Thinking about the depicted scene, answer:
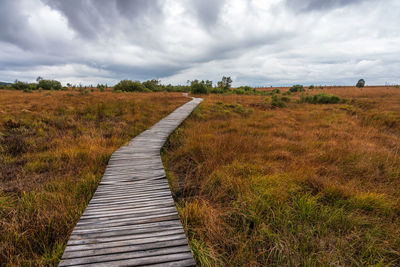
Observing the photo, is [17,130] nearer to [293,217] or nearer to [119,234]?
[119,234]

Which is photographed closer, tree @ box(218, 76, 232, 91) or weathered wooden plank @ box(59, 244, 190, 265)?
weathered wooden plank @ box(59, 244, 190, 265)

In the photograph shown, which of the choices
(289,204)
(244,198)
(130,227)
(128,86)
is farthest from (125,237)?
(128,86)

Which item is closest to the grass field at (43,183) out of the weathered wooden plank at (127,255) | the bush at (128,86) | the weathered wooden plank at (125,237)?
the weathered wooden plank at (125,237)

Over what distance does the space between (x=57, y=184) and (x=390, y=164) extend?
733 cm

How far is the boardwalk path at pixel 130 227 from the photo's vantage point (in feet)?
5.54

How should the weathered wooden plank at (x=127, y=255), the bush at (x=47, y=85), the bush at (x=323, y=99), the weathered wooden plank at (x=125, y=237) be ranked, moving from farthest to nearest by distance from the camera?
the bush at (x=47, y=85), the bush at (x=323, y=99), the weathered wooden plank at (x=125, y=237), the weathered wooden plank at (x=127, y=255)

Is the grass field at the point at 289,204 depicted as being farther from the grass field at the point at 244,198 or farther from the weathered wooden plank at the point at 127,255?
the weathered wooden plank at the point at 127,255

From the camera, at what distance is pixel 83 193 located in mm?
3115

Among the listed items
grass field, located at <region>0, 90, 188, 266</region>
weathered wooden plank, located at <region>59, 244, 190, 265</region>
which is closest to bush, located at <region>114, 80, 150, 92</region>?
grass field, located at <region>0, 90, 188, 266</region>

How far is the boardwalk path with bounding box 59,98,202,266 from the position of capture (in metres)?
1.69

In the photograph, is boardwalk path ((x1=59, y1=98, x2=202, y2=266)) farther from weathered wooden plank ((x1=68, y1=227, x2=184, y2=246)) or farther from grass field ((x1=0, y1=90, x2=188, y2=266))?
grass field ((x1=0, y1=90, x2=188, y2=266))

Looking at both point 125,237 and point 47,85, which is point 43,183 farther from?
point 47,85

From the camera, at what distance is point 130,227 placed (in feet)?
6.94

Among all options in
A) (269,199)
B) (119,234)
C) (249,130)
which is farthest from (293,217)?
(249,130)
